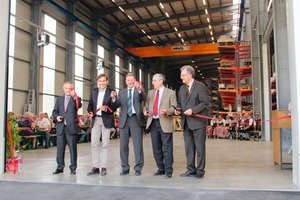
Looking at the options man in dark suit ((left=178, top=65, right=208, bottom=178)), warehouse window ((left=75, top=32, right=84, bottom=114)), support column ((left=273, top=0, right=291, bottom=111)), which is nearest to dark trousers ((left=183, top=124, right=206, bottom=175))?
man in dark suit ((left=178, top=65, right=208, bottom=178))

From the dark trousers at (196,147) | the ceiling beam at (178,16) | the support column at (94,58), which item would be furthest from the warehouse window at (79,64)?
the dark trousers at (196,147)

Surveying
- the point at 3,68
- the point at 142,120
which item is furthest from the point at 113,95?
the point at 3,68

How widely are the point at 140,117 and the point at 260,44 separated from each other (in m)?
11.2

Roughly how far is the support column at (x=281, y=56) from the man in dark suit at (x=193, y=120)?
222 inches

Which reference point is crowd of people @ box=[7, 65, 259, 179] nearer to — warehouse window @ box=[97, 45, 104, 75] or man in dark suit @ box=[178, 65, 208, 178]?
man in dark suit @ box=[178, 65, 208, 178]

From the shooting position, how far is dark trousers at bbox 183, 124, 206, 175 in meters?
4.70

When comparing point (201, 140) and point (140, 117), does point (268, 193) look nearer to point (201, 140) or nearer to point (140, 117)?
point (201, 140)

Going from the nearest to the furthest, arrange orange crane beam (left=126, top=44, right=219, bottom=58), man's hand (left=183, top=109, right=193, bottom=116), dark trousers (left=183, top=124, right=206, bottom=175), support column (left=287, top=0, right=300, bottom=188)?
support column (left=287, top=0, right=300, bottom=188), man's hand (left=183, top=109, right=193, bottom=116), dark trousers (left=183, top=124, right=206, bottom=175), orange crane beam (left=126, top=44, right=219, bottom=58)

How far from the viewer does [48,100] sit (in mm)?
16953

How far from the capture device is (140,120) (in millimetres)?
5051

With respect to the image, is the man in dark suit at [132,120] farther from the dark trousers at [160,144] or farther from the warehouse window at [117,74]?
the warehouse window at [117,74]

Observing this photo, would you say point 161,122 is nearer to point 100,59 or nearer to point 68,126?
point 68,126

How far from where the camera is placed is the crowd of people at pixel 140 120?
479cm

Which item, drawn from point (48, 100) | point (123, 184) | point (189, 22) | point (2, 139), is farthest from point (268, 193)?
A: point (189, 22)
